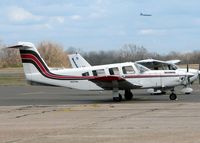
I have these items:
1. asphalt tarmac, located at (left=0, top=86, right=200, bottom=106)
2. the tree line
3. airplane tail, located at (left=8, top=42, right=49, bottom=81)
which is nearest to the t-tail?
airplane tail, located at (left=8, top=42, right=49, bottom=81)

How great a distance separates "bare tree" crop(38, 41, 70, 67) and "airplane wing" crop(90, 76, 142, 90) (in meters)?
102

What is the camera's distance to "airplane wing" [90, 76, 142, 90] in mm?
26406

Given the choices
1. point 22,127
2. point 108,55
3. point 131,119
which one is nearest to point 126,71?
point 131,119

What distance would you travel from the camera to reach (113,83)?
87.8 feet

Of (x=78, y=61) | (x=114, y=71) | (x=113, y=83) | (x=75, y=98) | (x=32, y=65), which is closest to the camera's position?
(x=113, y=83)

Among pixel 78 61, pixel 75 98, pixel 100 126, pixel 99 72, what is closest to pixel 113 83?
pixel 99 72

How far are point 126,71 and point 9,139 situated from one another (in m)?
15.3

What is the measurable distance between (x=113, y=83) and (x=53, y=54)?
106575 mm

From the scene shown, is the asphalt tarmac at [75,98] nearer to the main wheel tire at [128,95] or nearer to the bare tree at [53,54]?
the main wheel tire at [128,95]

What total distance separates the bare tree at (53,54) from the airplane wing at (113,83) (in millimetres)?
101724

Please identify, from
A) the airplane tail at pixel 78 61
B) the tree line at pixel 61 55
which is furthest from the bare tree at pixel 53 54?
the airplane tail at pixel 78 61

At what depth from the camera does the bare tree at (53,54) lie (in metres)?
131

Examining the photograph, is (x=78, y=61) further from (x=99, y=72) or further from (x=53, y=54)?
(x=53, y=54)

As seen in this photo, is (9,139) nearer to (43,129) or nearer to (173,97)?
(43,129)
